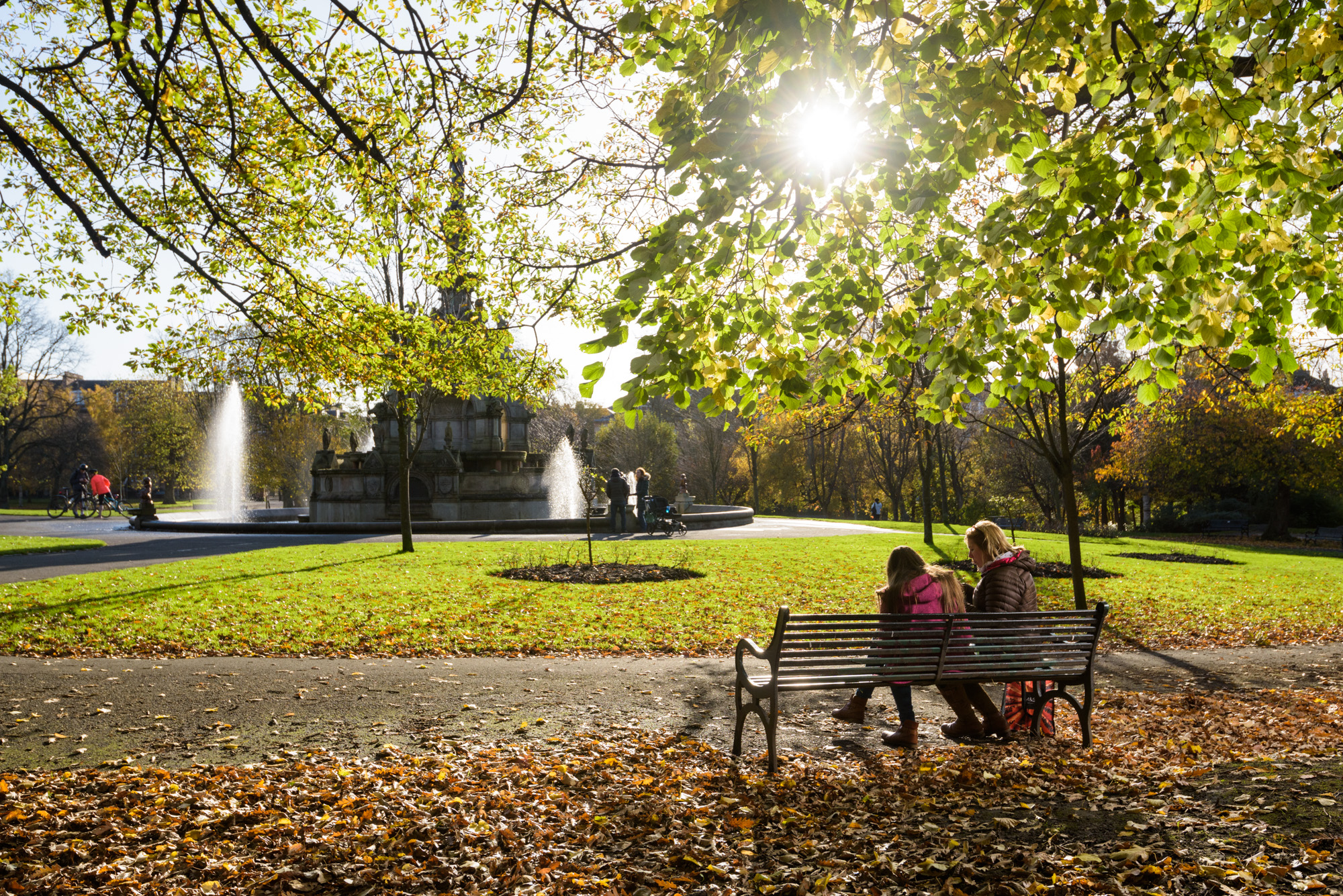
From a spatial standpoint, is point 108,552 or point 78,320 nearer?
point 78,320

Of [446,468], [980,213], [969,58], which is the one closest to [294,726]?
[969,58]

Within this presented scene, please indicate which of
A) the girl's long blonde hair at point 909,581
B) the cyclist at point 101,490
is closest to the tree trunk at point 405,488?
the girl's long blonde hair at point 909,581

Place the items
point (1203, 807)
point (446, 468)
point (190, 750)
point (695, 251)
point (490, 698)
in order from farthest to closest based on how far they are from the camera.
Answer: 1. point (446, 468)
2. point (490, 698)
3. point (190, 750)
4. point (695, 251)
5. point (1203, 807)

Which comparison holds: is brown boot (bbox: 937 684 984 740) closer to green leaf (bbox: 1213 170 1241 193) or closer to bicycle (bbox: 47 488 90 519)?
green leaf (bbox: 1213 170 1241 193)

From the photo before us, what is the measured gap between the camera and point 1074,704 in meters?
5.20

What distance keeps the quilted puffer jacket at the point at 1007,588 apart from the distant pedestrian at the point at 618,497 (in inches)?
699

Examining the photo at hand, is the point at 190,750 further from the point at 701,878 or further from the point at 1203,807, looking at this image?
the point at 1203,807

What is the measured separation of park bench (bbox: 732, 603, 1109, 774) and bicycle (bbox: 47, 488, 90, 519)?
38646mm

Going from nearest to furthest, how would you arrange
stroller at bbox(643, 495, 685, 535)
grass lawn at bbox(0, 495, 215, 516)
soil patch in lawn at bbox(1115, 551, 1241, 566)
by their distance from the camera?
soil patch in lawn at bbox(1115, 551, 1241, 566) < stroller at bbox(643, 495, 685, 535) < grass lawn at bbox(0, 495, 215, 516)

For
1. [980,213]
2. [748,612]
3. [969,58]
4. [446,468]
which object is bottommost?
[748,612]

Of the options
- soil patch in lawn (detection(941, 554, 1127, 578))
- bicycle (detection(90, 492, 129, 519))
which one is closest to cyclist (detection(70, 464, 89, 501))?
bicycle (detection(90, 492, 129, 519))

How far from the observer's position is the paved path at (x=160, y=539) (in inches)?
579

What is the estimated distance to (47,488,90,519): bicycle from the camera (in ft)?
112

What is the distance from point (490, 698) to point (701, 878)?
338 cm
